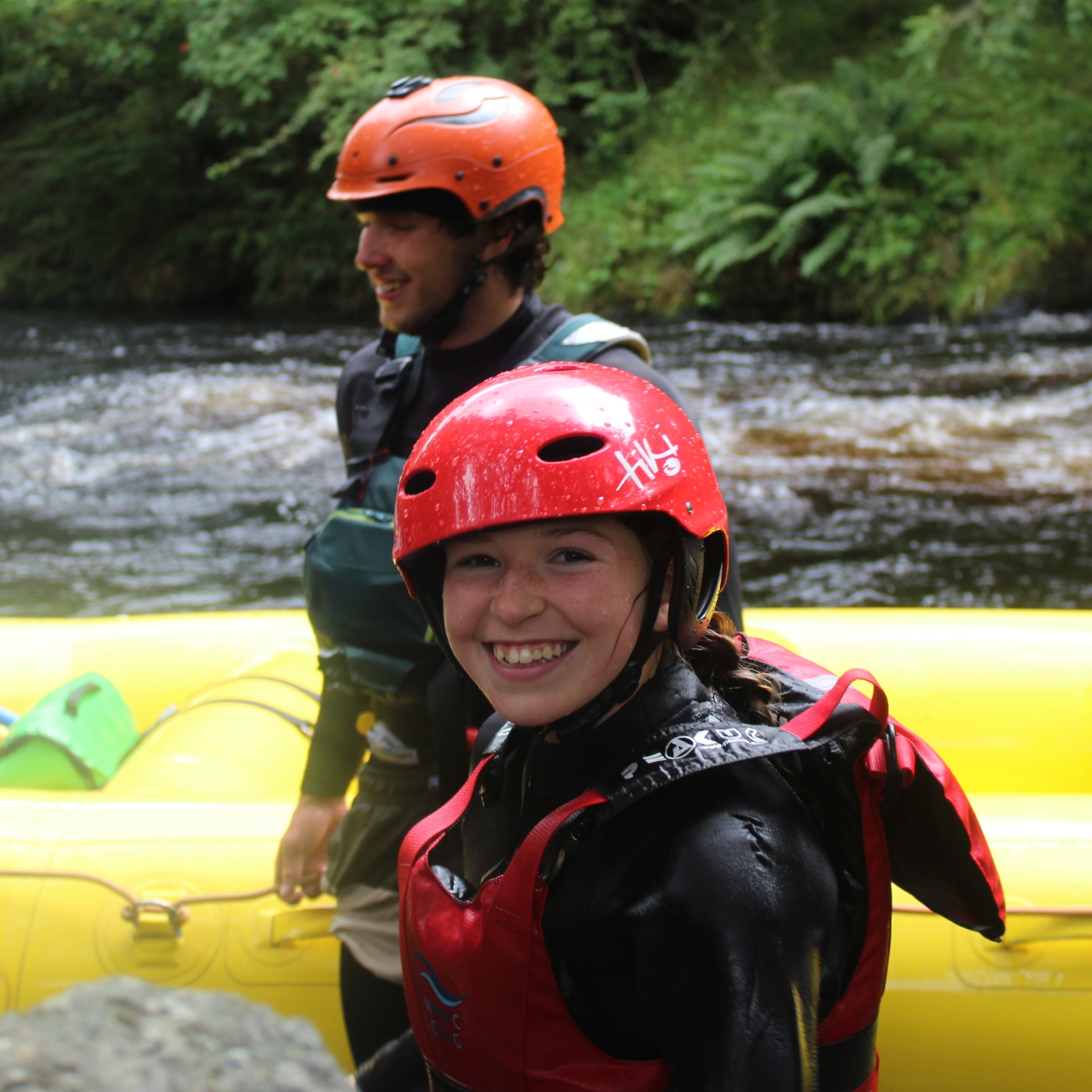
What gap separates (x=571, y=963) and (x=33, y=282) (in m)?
18.3

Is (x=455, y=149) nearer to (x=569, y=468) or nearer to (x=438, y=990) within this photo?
(x=569, y=468)

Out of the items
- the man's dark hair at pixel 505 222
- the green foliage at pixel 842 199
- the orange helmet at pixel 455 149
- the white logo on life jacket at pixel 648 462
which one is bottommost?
the green foliage at pixel 842 199

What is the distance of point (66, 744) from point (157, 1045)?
84cm

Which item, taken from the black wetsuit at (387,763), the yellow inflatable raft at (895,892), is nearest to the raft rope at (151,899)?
the yellow inflatable raft at (895,892)

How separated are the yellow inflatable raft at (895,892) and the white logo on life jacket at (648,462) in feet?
3.57

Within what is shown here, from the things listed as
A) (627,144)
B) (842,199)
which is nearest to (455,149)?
(842,199)

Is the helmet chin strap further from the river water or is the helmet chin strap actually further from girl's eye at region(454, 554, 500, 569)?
the river water

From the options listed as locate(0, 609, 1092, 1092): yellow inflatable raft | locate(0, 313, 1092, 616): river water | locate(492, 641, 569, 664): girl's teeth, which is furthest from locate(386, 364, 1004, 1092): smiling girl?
locate(0, 313, 1092, 616): river water

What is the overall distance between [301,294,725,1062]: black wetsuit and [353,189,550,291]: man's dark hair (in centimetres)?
6

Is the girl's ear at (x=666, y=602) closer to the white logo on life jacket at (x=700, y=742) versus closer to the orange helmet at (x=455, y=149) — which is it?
the white logo on life jacket at (x=700, y=742)

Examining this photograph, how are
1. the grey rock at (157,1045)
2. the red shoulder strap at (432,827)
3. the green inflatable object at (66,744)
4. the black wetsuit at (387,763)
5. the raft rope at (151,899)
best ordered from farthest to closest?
the green inflatable object at (66,744)
the raft rope at (151,899)
the grey rock at (157,1045)
the black wetsuit at (387,763)
the red shoulder strap at (432,827)

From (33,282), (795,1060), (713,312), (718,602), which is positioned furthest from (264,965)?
(33,282)

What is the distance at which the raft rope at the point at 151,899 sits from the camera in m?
1.95

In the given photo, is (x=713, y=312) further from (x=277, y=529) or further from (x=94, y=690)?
(x=94, y=690)
